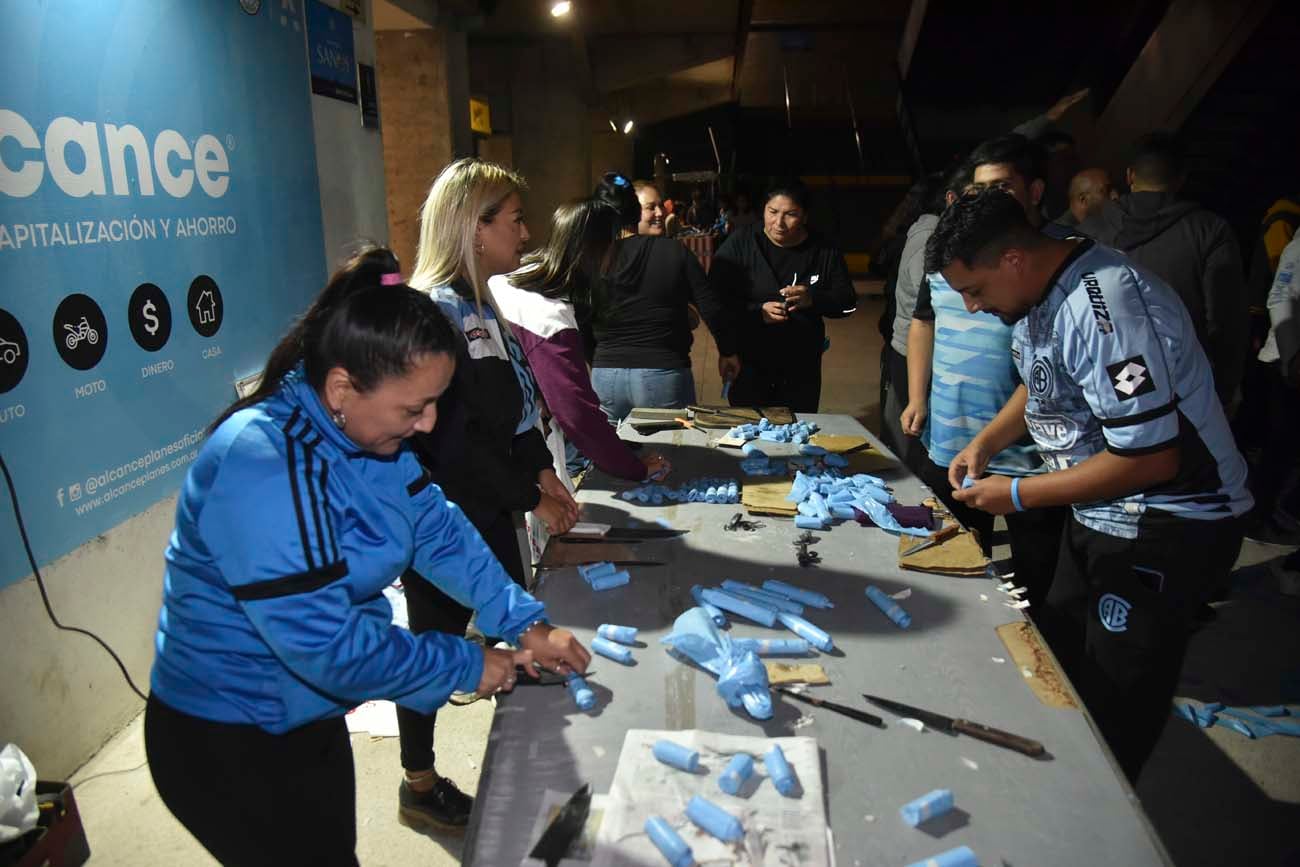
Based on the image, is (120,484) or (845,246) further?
(845,246)

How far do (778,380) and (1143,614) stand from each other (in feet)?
8.47

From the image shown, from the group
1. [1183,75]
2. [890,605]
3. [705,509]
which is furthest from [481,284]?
[1183,75]

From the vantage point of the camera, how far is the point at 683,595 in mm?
1896

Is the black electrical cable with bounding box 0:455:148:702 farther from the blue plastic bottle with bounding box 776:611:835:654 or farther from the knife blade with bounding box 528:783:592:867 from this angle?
the blue plastic bottle with bounding box 776:611:835:654

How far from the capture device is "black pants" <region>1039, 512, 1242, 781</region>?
1813mm

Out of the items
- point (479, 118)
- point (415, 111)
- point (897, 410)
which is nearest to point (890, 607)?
point (897, 410)

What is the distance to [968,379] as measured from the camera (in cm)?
266

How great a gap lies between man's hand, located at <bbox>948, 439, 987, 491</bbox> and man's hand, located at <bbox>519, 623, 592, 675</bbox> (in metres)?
1.32

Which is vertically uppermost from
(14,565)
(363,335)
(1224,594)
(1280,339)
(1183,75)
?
(1183,75)

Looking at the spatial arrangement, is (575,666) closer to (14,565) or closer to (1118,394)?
(1118,394)

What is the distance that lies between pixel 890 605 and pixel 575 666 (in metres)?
0.74

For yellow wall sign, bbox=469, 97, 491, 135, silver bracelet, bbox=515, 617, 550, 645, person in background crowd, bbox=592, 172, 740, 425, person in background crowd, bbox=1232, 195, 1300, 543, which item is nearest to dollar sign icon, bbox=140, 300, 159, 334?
person in background crowd, bbox=592, 172, 740, 425

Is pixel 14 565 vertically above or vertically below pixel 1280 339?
below

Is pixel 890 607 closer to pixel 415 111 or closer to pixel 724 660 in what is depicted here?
pixel 724 660
